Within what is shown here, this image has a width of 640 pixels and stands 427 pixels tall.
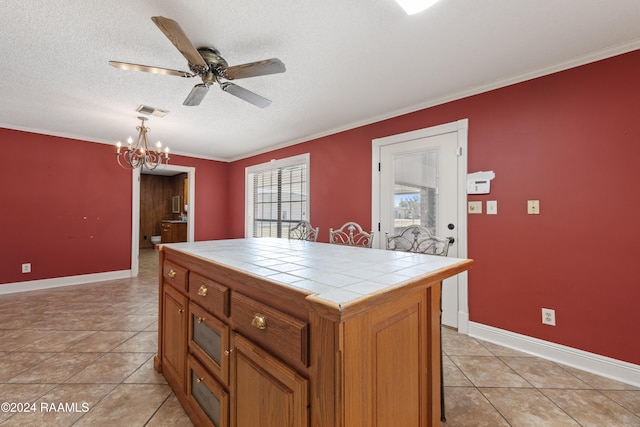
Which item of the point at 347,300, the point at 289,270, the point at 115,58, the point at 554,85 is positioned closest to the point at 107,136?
the point at 115,58

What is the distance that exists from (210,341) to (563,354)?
2550mm

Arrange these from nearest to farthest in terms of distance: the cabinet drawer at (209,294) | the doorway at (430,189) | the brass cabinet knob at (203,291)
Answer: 1. the cabinet drawer at (209,294)
2. the brass cabinet knob at (203,291)
3. the doorway at (430,189)

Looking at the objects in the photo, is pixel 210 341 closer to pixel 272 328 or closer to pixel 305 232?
pixel 272 328

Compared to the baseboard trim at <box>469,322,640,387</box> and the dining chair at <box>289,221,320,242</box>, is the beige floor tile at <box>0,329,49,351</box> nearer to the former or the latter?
the dining chair at <box>289,221,320,242</box>

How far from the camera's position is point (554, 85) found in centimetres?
215

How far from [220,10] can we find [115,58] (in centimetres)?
109

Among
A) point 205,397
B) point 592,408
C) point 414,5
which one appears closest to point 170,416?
point 205,397

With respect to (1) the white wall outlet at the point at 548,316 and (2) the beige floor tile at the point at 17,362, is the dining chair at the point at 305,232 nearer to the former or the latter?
(1) the white wall outlet at the point at 548,316

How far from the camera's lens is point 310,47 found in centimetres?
194

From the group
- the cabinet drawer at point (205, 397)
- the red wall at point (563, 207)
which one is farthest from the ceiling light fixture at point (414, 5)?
the cabinet drawer at point (205, 397)

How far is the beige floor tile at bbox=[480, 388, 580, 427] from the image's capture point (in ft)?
4.81

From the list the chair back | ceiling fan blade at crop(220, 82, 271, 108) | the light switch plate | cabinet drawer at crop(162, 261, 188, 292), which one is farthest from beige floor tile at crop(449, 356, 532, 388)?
ceiling fan blade at crop(220, 82, 271, 108)

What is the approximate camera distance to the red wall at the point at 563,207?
1.88 meters

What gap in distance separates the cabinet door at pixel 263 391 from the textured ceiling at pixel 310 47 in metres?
1.80
